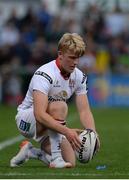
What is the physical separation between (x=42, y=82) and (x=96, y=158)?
2.03 m

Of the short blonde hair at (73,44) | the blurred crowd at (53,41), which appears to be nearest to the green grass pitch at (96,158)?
the short blonde hair at (73,44)

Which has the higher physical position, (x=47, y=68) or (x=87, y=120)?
(x=47, y=68)

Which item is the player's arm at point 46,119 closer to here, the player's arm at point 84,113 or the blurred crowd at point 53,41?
the player's arm at point 84,113

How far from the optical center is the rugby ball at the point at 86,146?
9562 millimetres

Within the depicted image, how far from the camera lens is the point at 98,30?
26.9 m

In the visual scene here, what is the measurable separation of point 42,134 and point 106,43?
17.2 meters

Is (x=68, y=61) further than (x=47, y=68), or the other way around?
(x=47, y=68)

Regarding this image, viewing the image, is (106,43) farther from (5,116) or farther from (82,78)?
(82,78)

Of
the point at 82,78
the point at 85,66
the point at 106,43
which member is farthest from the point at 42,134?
the point at 106,43

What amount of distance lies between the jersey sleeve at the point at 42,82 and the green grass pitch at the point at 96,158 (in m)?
0.87

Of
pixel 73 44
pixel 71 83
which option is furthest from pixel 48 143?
pixel 73 44

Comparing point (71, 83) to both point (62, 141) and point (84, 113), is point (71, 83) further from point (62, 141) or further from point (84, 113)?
point (62, 141)

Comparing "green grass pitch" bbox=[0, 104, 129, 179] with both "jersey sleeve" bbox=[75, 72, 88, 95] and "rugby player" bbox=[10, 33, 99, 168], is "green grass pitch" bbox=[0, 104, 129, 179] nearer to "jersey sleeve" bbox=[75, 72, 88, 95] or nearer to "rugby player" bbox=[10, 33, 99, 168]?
"rugby player" bbox=[10, 33, 99, 168]

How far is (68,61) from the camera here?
9633 millimetres
